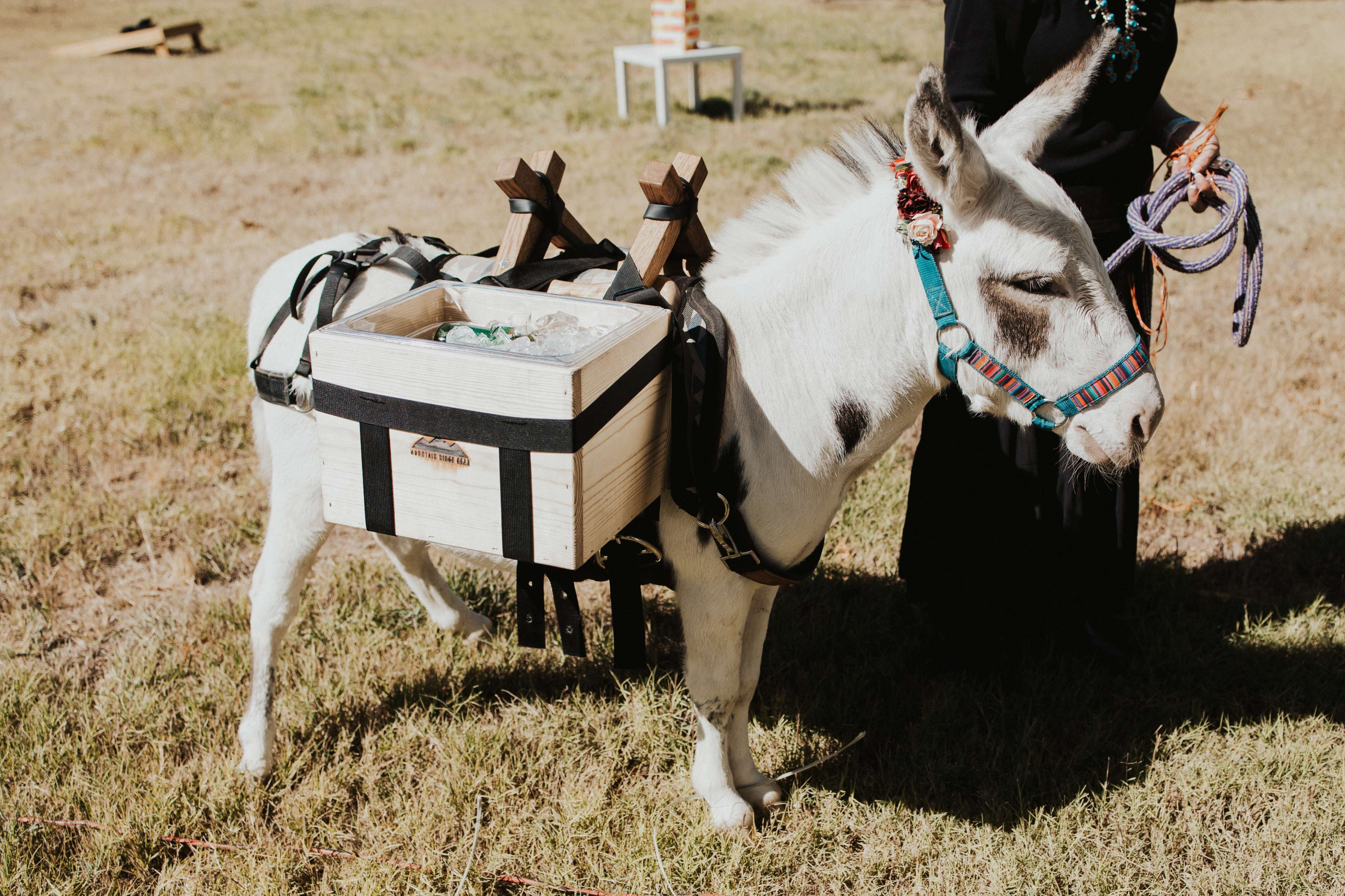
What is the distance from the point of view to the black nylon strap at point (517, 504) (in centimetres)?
179

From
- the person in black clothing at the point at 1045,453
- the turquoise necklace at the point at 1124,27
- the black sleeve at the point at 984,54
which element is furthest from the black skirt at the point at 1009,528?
the black sleeve at the point at 984,54

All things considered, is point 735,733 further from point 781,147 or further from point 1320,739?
point 781,147

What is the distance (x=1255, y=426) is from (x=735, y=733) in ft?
11.7

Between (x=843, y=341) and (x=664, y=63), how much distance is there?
389 inches

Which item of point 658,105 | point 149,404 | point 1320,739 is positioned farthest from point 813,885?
point 658,105

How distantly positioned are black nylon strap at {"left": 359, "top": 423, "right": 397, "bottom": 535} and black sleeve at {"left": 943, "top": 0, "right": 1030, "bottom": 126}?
1801mm

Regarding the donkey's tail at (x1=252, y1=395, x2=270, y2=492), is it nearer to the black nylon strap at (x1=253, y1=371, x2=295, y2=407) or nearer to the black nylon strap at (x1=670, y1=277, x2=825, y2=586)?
the black nylon strap at (x1=253, y1=371, x2=295, y2=407)

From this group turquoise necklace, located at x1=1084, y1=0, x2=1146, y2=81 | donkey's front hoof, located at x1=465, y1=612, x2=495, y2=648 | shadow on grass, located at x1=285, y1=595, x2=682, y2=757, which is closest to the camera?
turquoise necklace, located at x1=1084, y1=0, x2=1146, y2=81

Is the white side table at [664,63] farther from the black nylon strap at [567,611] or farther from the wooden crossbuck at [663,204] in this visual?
the black nylon strap at [567,611]

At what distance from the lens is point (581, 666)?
3.28 meters

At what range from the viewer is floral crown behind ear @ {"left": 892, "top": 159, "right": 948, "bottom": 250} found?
74.0 inches

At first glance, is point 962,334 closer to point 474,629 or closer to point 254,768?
point 474,629

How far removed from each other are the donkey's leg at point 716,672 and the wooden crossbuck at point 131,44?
17.4 m

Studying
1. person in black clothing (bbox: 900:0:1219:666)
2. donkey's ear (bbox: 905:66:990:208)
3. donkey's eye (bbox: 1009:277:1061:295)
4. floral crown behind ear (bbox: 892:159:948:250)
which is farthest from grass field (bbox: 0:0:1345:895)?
donkey's ear (bbox: 905:66:990:208)
